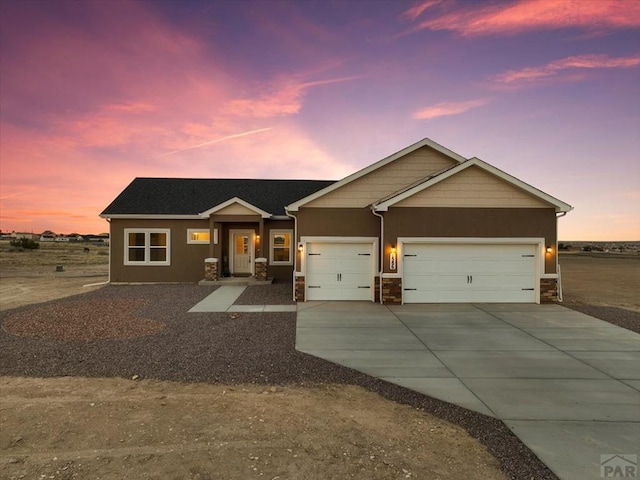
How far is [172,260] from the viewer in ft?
53.7

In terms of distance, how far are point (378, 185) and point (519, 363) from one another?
784 cm

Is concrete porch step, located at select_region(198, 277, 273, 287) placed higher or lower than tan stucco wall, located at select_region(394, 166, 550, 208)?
lower

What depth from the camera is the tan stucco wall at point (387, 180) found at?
12.0 m

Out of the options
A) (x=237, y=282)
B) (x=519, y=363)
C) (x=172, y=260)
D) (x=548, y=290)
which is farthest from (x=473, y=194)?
(x=172, y=260)

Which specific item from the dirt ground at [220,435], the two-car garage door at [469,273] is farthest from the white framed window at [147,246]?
the dirt ground at [220,435]

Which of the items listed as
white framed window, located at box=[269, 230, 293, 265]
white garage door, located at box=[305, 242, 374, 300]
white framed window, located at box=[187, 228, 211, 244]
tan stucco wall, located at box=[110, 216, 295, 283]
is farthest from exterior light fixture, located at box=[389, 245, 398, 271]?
white framed window, located at box=[187, 228, 211, 244]

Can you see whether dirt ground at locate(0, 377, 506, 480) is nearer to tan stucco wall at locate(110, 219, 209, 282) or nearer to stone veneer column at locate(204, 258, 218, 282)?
stone veneer column at locate(204, 258, 218, 282)

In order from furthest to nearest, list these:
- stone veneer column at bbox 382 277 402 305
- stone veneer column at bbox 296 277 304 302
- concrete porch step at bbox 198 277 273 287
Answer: concrete porch step at bbox 198 277 273 287 < stone veneer column at bbox 296 277 304 302 < stone veneer column at bbox 382 277 402 305

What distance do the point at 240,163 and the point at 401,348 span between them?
76.3ft

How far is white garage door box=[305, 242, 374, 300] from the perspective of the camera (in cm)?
1188

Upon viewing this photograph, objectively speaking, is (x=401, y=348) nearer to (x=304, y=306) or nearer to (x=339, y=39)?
(x=304, y=306)

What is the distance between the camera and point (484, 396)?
456 centimetres

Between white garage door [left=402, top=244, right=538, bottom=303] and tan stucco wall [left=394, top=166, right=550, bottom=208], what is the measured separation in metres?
1.47

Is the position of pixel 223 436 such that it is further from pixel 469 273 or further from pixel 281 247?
pixel 281 247
